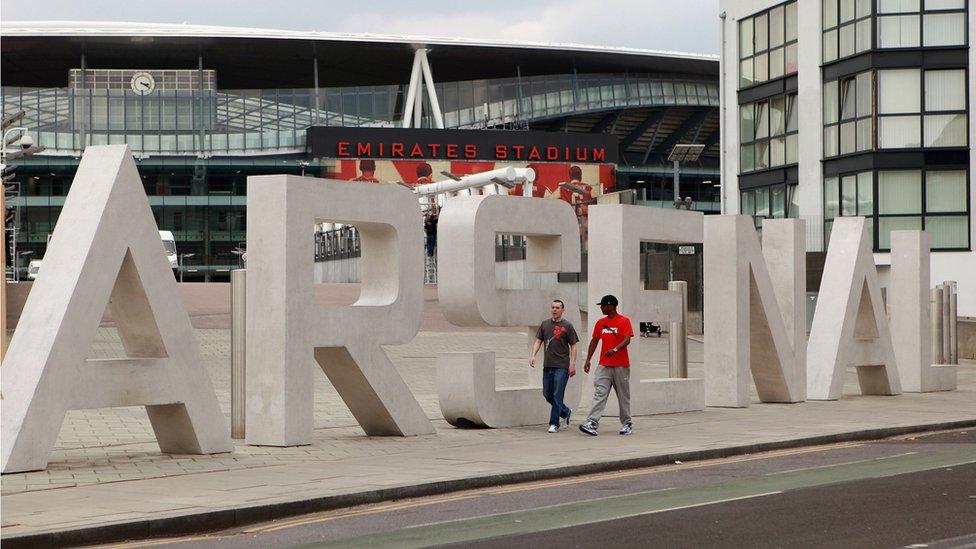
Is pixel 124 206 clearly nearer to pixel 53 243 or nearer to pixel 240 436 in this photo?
pixel 53 243

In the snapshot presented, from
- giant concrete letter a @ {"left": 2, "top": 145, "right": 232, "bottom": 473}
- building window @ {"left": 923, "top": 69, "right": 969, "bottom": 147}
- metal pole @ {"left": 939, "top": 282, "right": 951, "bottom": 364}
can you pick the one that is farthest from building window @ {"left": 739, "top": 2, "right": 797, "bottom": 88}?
giant concrete letter a @ {"left": 2, "top": 145, "right": 232, "bottom": 473}

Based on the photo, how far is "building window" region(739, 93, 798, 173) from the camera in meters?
46.0

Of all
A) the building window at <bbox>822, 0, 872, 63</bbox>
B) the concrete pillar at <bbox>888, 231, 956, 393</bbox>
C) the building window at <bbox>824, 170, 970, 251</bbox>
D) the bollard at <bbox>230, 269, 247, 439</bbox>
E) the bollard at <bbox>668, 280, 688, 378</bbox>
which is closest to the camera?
the bollard at <bbox>230, 269, 247, 439</bbox>

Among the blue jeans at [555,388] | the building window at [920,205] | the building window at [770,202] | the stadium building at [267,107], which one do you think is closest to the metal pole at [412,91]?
the stadium building at [267,107]

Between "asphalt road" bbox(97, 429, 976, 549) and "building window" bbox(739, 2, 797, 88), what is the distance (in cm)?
3327

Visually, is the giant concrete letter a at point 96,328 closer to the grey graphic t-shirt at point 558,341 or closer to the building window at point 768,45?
the grey graphic t-shirt at point 558,341

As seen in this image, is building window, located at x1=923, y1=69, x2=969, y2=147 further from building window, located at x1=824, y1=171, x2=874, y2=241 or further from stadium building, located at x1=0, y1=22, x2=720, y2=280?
stadium building, located at x1=0, y1=22, x2=720, y2=280

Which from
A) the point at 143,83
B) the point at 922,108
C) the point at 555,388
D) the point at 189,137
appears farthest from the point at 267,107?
the point at 555,388

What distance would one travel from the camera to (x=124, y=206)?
1402 cm

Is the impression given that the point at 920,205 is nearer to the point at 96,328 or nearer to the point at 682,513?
the point at 96,328

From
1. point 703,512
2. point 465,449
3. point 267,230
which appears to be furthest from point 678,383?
point 703,512

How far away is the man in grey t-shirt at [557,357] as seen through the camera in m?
17.2

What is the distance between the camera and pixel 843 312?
74.9 ft

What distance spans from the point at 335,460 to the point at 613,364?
4.31m
